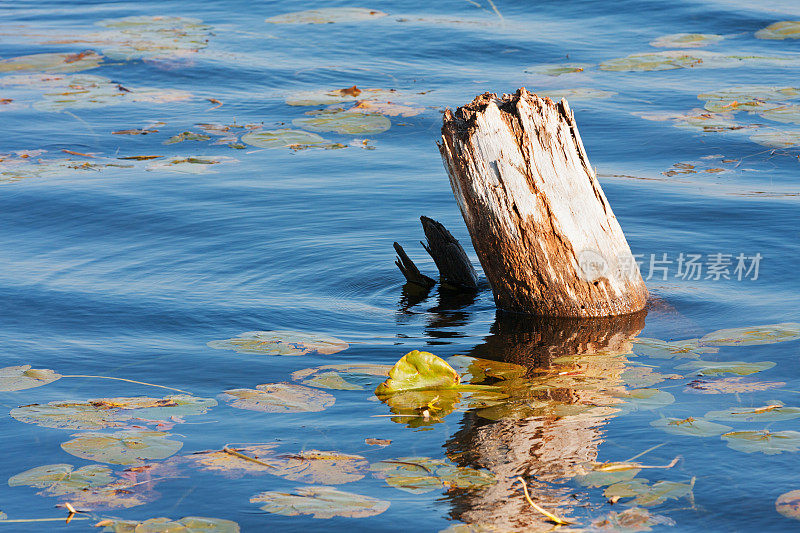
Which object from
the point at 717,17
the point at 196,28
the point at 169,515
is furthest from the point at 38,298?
the point at 717,17

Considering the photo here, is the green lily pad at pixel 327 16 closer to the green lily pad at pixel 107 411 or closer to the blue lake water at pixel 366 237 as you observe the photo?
the blue lake water at pixel 366 237

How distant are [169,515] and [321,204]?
3470mm

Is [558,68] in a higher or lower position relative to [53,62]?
lower

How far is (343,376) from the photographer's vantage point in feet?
10.6

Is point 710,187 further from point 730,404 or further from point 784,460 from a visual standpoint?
point 784,460

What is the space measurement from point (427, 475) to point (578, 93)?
19.2 ft

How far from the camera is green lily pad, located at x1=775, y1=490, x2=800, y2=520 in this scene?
232cm

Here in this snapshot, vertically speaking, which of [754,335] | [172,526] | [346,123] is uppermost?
[346,123]

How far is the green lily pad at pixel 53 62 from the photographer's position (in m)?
9.09

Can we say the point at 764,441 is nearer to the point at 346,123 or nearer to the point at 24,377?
the point at 24,377

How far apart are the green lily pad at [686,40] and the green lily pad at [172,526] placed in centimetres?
825

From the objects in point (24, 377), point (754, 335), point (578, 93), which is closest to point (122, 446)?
→ point (24, 377)

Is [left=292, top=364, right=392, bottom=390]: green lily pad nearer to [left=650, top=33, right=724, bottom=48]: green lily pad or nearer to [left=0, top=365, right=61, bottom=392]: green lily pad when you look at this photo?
[left=0, top=365, right=61, bottom=392]: green lily pad

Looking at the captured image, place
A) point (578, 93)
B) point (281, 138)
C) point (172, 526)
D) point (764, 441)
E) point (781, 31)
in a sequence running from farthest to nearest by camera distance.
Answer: point (781, 31), point (578, 93), point (281, 138), point (764, 441), point (172, 526)
